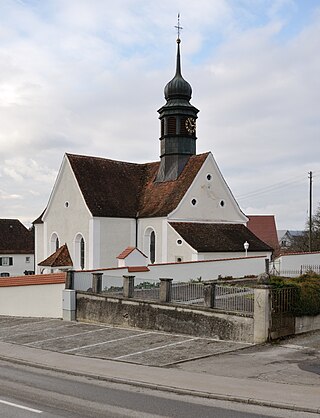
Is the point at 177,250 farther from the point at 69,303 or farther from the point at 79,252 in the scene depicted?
the point at 69,303

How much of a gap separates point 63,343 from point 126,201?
64.7ft

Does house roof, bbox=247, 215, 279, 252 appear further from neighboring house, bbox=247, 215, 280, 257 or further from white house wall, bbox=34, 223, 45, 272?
white house wall, bbox=34, 223, 45, 272

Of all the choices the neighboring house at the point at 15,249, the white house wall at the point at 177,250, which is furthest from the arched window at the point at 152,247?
the neighboring house at the point at 15,249

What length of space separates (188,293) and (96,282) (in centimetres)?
459

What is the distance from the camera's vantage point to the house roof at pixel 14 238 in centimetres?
6112

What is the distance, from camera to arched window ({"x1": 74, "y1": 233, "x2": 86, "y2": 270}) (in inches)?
1388

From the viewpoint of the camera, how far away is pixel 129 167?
1559 inches

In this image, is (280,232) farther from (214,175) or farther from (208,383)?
(208,383)

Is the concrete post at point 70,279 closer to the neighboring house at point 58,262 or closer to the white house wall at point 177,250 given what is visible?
the white house wall at point 177,250

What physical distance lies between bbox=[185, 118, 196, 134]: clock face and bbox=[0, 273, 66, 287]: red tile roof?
15981mm

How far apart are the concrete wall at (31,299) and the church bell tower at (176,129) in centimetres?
1432

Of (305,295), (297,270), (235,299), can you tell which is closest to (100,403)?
(235,299)

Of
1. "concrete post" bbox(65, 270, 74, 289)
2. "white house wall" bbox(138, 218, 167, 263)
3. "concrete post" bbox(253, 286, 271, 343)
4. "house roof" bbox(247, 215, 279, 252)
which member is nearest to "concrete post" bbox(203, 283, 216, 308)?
"concrete post" bbox(253, 286, 271, 343)

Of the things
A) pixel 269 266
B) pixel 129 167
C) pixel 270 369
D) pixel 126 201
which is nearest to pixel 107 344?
pixel 270 369
